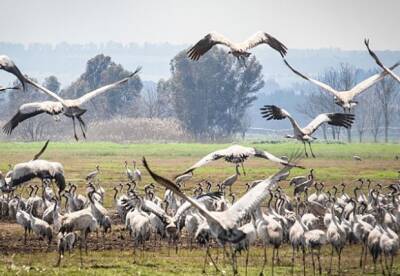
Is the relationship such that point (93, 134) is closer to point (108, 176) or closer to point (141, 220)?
point (108, 176)

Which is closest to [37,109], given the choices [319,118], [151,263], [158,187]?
[151,263]

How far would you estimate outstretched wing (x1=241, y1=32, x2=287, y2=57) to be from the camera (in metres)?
19.2

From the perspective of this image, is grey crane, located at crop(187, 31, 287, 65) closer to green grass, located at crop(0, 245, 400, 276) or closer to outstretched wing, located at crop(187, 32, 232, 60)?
outstretched wing, located at crop(187, 32, 232, 60)

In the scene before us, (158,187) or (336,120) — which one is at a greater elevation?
(336,120)

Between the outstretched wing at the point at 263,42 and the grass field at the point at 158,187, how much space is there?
4232 mm

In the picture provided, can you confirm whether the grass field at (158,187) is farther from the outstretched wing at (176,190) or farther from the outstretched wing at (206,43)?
the outstretched wing at (206,43)

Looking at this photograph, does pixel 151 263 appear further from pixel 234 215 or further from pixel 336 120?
pixel 336 120

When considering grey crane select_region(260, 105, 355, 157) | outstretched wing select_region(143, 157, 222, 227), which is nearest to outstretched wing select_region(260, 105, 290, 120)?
grey crane select_region(260, 105, 355, 157)

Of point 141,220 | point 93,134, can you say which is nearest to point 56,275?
point 141,220

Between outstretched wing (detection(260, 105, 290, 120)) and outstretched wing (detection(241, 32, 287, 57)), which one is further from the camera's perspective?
Answer: outstretched wing (detection(241, 32, 287, 57))

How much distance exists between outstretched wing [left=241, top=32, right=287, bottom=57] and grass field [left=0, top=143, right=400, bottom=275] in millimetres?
4232

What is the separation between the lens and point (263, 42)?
1950 cm

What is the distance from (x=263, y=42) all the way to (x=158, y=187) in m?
12.2

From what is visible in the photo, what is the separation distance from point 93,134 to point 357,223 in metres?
72.4
